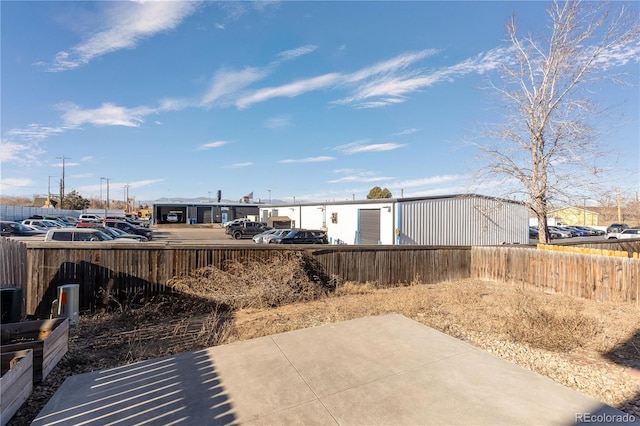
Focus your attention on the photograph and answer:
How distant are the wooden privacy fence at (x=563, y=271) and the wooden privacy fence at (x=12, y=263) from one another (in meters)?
14.0

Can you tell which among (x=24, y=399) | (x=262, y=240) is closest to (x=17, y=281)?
(x=24, y=399)

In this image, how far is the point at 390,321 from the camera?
6.48 meters

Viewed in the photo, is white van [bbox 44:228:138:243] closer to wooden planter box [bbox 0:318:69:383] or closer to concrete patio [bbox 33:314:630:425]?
wooden planter box [bbox 0:318:69:383]

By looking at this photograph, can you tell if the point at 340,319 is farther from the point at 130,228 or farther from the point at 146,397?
the point at 130,228

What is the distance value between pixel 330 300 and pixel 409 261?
A: 3.96 m

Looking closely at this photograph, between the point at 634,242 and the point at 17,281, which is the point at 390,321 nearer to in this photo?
the point at 17,281

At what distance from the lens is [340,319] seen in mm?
6816

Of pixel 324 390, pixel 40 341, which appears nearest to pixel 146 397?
pixel 40 341

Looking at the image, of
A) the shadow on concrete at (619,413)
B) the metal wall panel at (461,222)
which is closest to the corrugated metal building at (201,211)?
the metal wall panel at (461,222)

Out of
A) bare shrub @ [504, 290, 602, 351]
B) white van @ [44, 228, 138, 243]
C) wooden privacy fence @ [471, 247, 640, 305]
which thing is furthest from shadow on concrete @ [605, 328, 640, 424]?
white van @ [44, 228, 138, 243]

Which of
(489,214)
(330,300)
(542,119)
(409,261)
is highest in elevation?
(542,119)

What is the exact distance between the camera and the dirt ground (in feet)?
14.6

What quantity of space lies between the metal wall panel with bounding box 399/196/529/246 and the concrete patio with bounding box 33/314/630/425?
1534cm

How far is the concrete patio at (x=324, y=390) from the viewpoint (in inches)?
130
